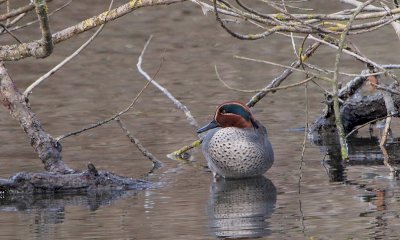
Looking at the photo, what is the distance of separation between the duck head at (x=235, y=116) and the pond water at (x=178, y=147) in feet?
1.34

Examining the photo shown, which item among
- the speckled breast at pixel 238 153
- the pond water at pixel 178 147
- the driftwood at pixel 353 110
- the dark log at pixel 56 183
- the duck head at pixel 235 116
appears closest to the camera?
the pond water at pixel 178 147

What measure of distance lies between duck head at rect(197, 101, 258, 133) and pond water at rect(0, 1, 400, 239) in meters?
0.41

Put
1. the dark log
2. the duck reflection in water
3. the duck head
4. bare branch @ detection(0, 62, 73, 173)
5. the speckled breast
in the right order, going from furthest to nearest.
→ the duck head < the speckled breast < bare branch @ detection(0, 62, 73, 173) < the dark log < the duck reflection in water

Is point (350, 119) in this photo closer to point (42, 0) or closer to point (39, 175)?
point (39, 175)

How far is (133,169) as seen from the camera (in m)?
9.30

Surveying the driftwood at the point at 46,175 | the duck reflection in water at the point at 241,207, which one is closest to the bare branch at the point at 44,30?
the duck reflection in water at the point at 241,207

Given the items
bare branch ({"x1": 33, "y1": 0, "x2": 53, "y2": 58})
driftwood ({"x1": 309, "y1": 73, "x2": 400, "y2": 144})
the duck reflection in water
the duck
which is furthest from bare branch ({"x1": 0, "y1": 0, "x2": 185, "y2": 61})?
driftwood ({"x1": 309, "y1": 73, "x2": 400, "y2": 144})

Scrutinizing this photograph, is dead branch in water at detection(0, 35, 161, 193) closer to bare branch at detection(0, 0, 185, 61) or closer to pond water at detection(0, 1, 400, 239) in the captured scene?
pond water at detection(0, 1, 400, 239)

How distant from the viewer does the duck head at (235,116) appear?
938 centimetres

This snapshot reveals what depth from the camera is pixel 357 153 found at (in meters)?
9.78

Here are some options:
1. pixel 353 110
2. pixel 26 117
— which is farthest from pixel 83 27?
pixel 353 110

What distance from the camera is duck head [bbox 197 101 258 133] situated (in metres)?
9.38

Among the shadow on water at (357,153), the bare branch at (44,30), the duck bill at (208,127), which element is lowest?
the shadow on water at (357,153)

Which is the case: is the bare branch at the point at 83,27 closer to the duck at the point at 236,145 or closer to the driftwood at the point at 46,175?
the driftwood at the point at 46,175
